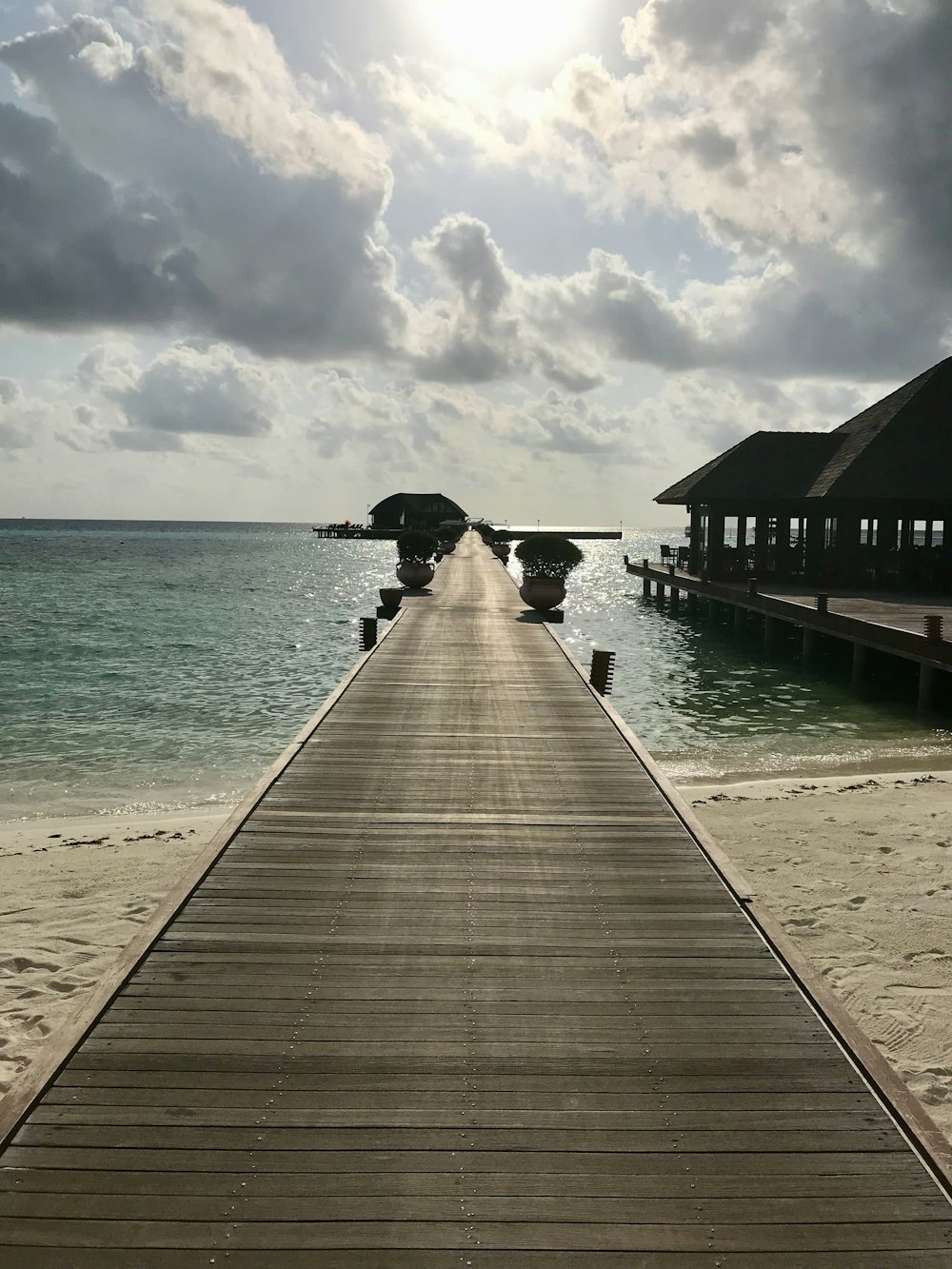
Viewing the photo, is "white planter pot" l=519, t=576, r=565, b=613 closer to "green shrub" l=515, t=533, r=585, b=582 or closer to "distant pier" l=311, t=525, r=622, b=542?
"green shrub" l=515, t=533, r=585, b=582

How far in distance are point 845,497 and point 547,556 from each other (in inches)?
498

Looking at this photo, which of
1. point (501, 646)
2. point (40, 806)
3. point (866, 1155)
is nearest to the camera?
point (866, 1155)

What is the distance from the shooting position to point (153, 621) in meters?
41.0

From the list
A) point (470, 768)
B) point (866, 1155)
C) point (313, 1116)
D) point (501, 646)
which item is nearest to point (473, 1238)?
point (313, 1116)

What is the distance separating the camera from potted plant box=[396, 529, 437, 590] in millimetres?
30906

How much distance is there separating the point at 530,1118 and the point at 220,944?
2.39 meters

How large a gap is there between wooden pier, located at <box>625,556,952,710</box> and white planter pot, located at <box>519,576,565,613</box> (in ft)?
23.8

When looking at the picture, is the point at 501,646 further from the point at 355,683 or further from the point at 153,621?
the point at 153,621

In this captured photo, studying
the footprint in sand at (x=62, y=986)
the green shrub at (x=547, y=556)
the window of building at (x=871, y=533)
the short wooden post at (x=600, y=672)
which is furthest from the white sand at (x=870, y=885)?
the window of building at (x=871, y=533)

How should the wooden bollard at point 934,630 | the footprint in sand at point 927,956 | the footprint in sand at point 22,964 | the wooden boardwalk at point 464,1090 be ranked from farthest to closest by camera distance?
the wooden bollard at point 934,630 < the footprint in sand at point 927,956 < the footprint in sand at point 22,964 < the wooden boardwalk at point 464,1090

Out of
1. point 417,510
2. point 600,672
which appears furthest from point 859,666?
point 417,510

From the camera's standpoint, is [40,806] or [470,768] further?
[40,806]

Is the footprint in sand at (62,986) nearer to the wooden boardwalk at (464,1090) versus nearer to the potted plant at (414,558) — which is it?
the wooden boardwalk at (464,1090)

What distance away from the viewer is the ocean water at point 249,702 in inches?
599
